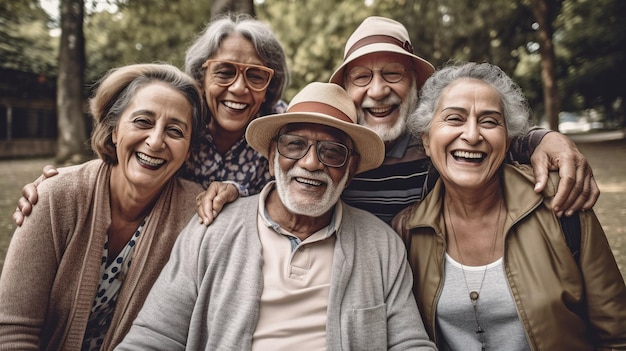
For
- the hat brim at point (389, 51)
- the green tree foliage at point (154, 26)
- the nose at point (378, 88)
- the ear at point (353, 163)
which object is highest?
the green tree foliage at point (154, 26)

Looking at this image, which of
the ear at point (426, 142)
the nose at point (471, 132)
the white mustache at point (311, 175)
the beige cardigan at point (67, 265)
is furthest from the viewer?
the ear at point (426, 142)

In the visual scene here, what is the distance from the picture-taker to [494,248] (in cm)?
263

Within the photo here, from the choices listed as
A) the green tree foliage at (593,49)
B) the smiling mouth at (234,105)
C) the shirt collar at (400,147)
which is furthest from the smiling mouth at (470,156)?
the green tree foliage at (593,49)

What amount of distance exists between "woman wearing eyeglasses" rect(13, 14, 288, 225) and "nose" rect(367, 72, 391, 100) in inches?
30.3

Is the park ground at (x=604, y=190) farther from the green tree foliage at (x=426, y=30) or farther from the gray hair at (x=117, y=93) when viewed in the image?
the green tree foliage at (x=426, y=30)

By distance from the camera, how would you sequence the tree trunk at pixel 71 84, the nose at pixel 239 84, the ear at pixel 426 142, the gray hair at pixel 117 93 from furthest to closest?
the tree trunk at pixel 71 84 → the nose at pixel 239 84 → the ear at pixel 426 142 → the gray hair at pixel 117 93

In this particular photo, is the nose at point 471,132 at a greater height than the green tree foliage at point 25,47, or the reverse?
the green tree foliage at point 25,47

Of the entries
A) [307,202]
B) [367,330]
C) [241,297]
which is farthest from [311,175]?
[367,330]

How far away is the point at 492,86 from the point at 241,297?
1.93 metres

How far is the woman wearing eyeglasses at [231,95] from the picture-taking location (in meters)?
3.31

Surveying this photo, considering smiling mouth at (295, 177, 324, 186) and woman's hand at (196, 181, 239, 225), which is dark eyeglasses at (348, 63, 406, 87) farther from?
woman's hand at (196, 181, 239, 225)

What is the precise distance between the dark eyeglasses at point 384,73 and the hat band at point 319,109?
32.0 inches

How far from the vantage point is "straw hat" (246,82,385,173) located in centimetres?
257

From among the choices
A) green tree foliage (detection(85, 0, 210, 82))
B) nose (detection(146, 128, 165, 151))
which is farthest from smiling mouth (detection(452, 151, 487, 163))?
green tree foliage (detection(85, 0, 210, 82))
